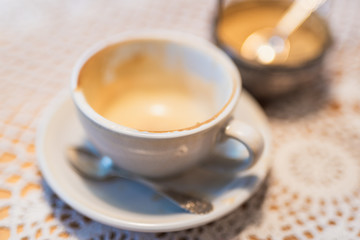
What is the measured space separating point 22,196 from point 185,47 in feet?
1.02

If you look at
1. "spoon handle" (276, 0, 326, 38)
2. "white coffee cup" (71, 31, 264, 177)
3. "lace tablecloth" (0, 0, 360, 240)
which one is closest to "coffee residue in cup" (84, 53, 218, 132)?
"white coffee cup" (71, 31, 264, 177)

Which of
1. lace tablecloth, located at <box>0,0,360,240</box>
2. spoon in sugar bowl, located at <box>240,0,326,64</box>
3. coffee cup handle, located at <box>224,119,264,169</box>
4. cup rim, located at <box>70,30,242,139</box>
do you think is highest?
cup rim, located at <box>70,30,242,139</box>

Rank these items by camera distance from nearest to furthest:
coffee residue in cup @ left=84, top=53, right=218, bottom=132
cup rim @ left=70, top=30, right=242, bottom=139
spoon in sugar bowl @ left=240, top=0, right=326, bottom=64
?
cup rim @ left=70, top=30, right=242, bottom=139
coffee residue in cup @ left=84, top=53, right=218, bottom=132
spoon in sugar bowl @ left=240, top=0, right=326, bottom=64

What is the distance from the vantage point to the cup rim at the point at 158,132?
0.42 metres

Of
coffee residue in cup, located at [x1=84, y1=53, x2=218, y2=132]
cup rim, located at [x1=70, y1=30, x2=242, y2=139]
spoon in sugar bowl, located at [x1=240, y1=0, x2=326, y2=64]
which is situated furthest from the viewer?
spoon in sugar bowl, located at [x1=240, y1=0, x2=326, y2=64]

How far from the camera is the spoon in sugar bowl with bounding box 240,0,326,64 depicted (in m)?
0.69

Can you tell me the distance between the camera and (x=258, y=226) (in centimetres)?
48

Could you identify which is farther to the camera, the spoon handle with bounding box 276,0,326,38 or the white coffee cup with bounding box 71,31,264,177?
the spoon handle with bounding box 276,0,326,38

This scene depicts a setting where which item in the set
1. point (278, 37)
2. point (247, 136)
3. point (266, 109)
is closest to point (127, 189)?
point (247, 136)

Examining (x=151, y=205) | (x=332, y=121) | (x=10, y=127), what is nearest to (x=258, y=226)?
(x=151, y=205)

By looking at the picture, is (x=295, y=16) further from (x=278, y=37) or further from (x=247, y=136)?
(x=247, y=136)

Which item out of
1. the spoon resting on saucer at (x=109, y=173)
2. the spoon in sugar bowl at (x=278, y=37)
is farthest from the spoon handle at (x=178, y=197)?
the spoon in sugar bowl at (x=278, y=37)

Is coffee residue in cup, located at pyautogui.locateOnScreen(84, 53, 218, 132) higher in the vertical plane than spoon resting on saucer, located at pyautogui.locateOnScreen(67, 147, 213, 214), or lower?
higher

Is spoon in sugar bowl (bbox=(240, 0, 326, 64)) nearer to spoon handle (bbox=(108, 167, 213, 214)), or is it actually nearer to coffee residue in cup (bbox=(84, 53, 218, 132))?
coffee residue in cup (bbox=(84, 53, 218, 132))
